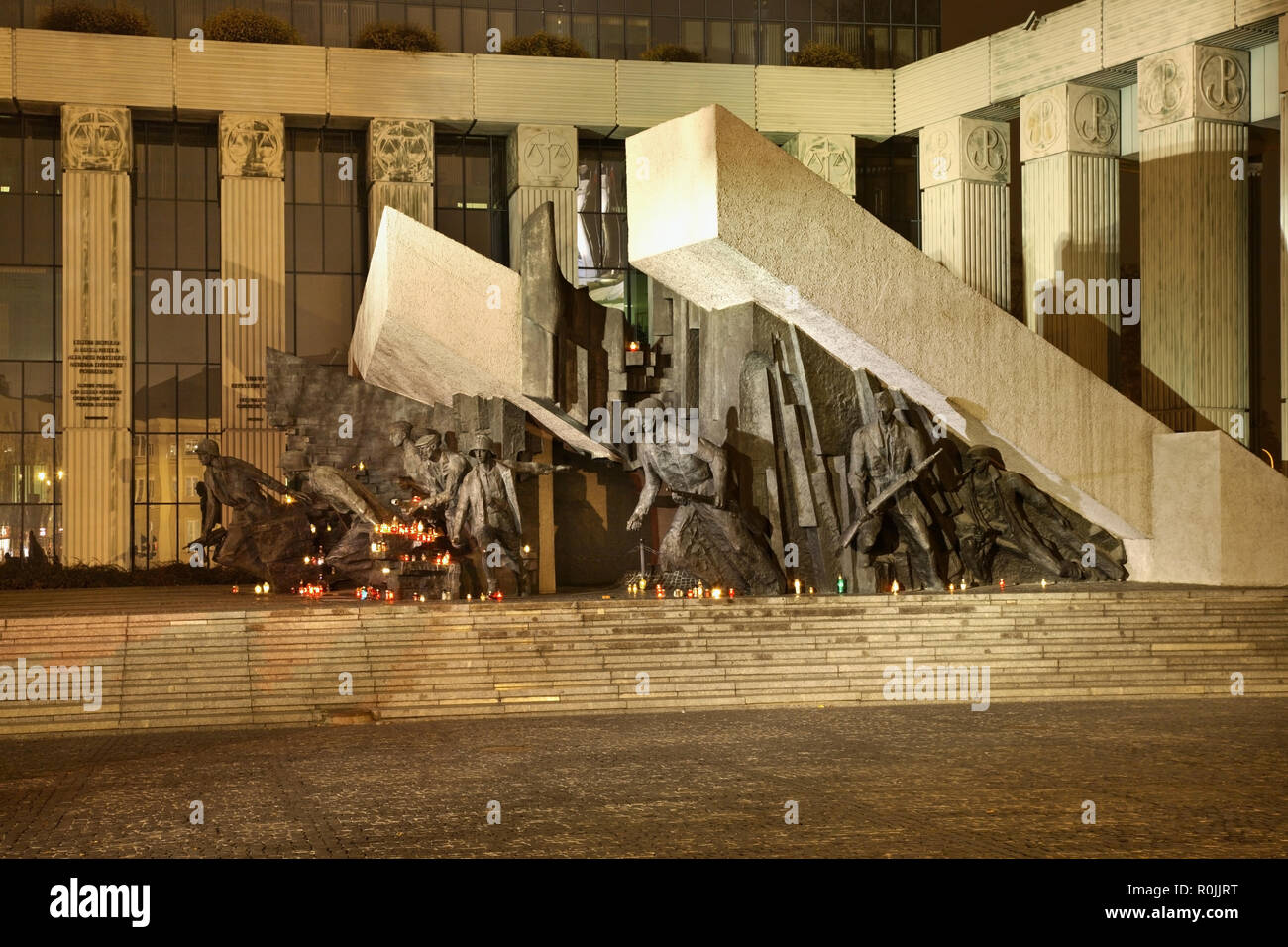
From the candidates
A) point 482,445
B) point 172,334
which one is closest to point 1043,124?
point 482,445

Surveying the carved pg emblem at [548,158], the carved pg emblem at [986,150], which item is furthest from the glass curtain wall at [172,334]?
the carved pg emblem at [986,150]

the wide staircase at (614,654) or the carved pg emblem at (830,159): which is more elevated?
the carved pg emblem at (830,159)

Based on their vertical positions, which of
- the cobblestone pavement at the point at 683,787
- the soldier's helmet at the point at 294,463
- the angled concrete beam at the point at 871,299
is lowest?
the cobblestone pavement at the point at 683,787

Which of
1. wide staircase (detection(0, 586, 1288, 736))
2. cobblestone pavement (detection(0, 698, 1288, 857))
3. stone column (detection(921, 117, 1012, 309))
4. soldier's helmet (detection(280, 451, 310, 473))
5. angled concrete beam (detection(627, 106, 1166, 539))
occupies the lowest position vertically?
cobblestone pavement (detection(0, 698, 1288, 857))

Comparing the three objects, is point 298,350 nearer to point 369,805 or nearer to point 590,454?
point 590,454

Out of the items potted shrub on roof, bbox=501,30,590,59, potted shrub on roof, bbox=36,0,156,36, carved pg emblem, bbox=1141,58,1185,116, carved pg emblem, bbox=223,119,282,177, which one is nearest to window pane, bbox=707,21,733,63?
potted shrub on roof, bbox=501,30,590,59

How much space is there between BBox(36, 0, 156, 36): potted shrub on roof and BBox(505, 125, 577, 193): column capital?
731cm

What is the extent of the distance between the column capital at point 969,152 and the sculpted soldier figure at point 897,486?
12.8m

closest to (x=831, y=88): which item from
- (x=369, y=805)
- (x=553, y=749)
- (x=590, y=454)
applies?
(x=590, y=454)

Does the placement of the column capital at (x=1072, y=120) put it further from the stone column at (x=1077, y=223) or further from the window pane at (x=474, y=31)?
the window pane at (x=474, y=31)

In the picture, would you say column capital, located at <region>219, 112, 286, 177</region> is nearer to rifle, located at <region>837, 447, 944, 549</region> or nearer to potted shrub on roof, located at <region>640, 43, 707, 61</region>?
potted shrub on roof, located at <region>640, 43, 707, 61</region>

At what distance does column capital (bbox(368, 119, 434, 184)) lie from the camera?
26.8m

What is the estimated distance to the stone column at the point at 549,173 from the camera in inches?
1067
